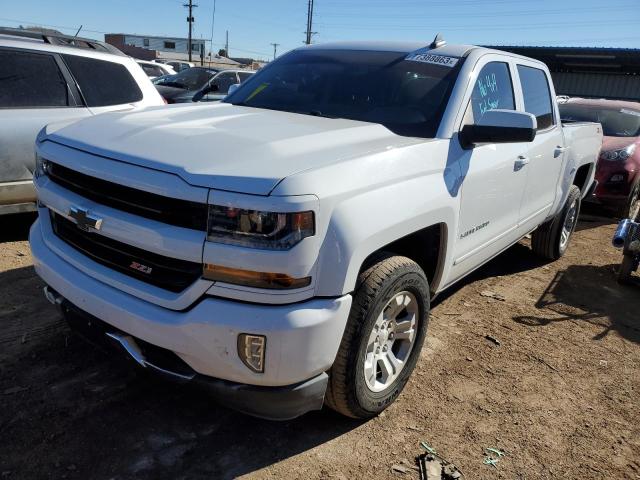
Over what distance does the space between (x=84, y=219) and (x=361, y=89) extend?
1896 mm

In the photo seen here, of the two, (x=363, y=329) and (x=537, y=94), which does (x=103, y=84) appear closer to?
(x=537, y=94)

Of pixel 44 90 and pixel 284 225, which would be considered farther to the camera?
pixel 44 90

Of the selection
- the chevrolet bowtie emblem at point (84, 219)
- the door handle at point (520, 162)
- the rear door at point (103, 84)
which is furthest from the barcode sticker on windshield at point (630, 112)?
the chevrolet bowtie emblem at point (84, 219)

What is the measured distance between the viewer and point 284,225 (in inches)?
80.0

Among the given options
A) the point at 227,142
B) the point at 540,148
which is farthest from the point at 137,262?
the point at 540,148

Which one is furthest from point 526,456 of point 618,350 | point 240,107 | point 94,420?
point 240,107

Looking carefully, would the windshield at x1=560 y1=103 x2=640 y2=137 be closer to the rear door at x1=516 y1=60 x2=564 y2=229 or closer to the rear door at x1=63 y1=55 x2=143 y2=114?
the rear door at x1=516 y1=60 x2=564 y2=229

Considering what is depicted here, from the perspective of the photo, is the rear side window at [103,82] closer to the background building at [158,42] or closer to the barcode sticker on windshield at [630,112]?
the barcode sticker on windshield at [630,112]

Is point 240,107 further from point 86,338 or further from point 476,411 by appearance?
point 476,411

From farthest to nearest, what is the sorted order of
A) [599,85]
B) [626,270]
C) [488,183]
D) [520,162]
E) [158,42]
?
[158,42] → [599,85] → [626,270] → [520,162] → [488,183]

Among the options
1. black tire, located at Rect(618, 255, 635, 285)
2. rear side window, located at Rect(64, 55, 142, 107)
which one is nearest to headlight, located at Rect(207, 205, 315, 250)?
rear side window, located at Rect(64, 55, 142, 107)

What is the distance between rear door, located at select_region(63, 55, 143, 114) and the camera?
16.9 ft

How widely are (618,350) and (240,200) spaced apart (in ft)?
10.5

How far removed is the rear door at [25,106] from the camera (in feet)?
15.1
